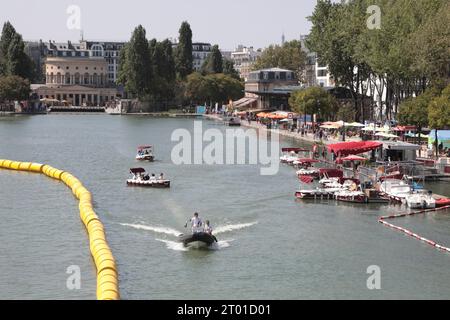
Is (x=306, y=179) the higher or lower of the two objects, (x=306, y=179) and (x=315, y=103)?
the lower

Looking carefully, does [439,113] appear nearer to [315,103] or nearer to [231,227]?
[231,227]

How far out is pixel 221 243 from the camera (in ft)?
146

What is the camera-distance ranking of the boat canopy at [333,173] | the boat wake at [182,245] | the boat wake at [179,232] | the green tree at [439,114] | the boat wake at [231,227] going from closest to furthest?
the boat wake at [182,245] < the boat wake at [179,232] < the boat wake at [231,227] < the boat canopy at [333,173] < the green tree at [439,114]

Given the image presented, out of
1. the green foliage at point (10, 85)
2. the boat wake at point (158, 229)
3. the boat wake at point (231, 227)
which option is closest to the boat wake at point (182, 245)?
the boat wake at point (158, 229)

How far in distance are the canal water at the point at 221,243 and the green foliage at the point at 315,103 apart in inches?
2059

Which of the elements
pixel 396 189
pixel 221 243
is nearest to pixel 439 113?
pixel 396 189

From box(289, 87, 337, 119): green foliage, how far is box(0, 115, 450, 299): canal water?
172 feet

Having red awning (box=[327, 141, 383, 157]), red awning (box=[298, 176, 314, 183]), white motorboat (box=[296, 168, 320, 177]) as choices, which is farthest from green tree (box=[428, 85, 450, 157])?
red awning (box=[298, 176, 314, 183])

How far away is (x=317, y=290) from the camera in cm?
3647

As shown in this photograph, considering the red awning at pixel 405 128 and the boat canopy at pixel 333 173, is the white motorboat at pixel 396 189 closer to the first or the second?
the boat canopy at pixel 333 173

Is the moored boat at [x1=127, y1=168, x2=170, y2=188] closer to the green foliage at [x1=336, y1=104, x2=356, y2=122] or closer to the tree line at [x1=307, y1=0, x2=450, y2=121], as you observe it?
the tree line at [x1=307, y1=0, x2=450, y2=121]

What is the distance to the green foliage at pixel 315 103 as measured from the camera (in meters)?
124

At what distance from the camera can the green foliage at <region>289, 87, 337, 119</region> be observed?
408 ft

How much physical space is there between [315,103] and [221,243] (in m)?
81.8
